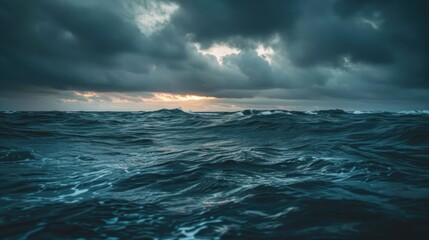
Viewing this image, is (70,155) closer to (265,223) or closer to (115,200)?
(115,200)

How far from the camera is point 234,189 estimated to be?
5.65m

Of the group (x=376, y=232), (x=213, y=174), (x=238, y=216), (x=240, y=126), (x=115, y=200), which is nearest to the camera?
(x=376, y=232)

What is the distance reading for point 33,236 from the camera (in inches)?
141

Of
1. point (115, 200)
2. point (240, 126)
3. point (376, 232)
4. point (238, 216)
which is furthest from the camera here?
point (240, 126)

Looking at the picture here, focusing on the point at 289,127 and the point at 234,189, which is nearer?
the point at 234,189

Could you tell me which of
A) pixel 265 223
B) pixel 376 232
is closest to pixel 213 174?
pixel 265 223

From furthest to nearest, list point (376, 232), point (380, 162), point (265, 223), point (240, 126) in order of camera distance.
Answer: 1. point (240, 126)
2. point (380, 162)
3. point (265, 223)
4. point (376, 232)

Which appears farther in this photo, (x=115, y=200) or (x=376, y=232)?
(x=115, y=200)

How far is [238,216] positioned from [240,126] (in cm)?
1677

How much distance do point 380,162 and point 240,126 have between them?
44.3 ft

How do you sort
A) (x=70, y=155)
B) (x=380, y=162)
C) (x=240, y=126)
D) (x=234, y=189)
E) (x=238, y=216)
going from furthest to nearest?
(x=240, y=126)
(x=70, y=155)
(x=380, y=162)
(x=234, y=189)
(x=238, y=216)

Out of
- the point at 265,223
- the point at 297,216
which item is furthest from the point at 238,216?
the point at 297,216

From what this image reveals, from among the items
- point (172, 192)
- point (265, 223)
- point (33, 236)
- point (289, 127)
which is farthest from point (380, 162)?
point (289, 127)

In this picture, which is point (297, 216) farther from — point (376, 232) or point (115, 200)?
point (115, 200)
